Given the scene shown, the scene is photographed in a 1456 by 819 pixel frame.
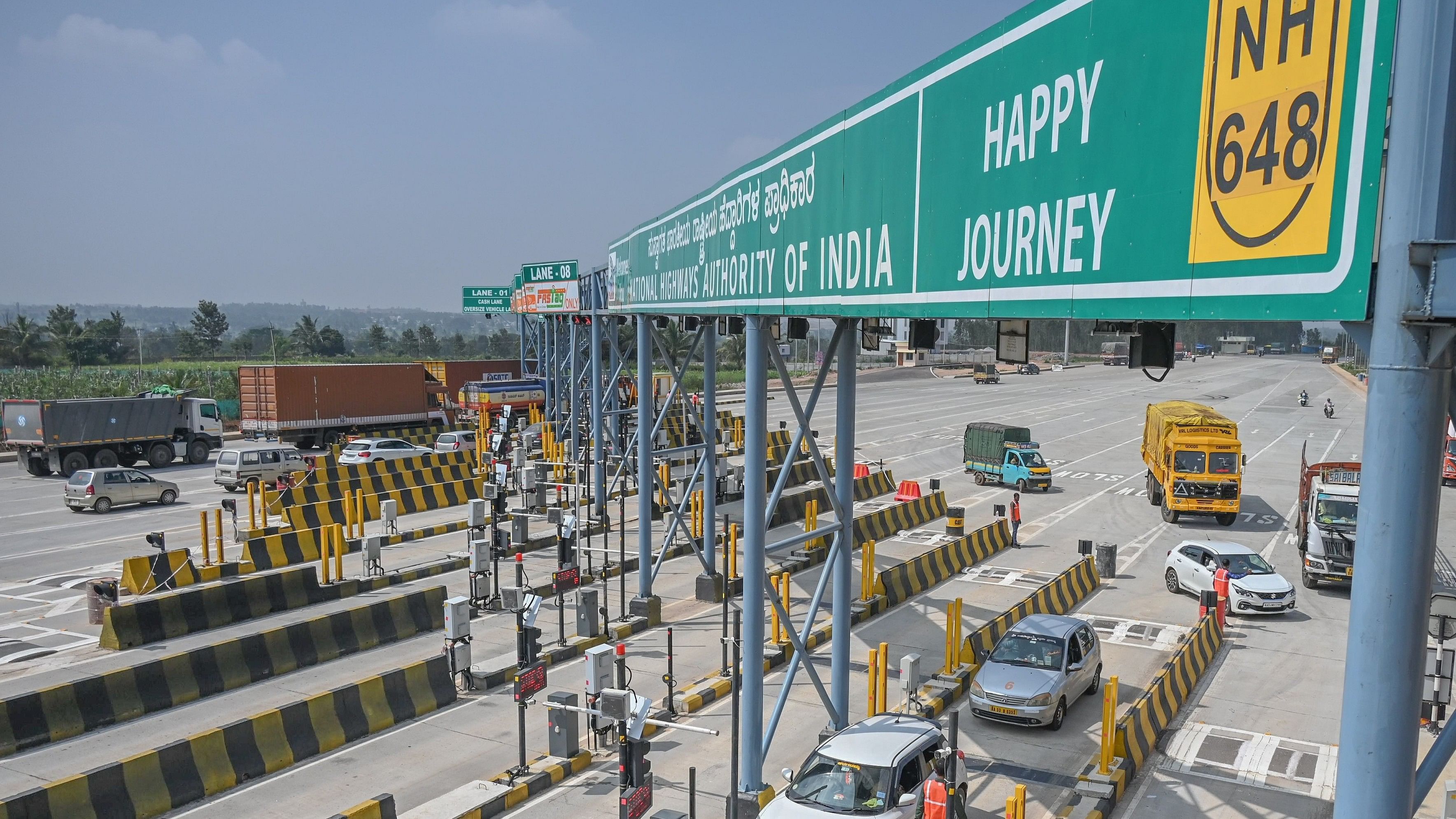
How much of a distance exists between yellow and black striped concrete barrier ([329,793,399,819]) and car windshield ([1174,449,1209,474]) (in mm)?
25381

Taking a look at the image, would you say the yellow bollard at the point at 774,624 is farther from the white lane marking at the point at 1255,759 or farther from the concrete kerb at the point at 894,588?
the white lane marking at the point at 1255,759

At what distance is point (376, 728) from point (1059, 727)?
398 inches

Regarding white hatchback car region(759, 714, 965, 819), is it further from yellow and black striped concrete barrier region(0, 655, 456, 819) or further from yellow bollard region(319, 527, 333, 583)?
yellow bollard region(319, 527, 333, 583)

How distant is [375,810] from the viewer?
10.8 m

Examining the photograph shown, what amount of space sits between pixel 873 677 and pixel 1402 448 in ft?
36.2

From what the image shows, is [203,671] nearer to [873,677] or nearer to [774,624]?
[774,624]

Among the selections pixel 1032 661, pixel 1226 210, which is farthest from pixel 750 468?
pixel 1226 210

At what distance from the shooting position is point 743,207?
39.6ft

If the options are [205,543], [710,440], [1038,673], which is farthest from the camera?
[205,543]

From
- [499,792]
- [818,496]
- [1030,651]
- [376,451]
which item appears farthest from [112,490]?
[1030,651]

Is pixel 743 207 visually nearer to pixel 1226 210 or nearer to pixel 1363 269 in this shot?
pixel 1226 210

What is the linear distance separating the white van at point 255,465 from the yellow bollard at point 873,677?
2629cm

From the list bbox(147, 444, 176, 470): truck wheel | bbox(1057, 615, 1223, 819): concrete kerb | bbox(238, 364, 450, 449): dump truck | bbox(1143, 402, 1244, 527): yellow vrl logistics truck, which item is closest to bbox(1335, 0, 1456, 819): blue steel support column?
bbox(1057, 615, 1223, 819): concrete kerb

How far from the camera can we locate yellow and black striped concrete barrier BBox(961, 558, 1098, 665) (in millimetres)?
17047
